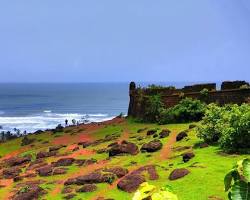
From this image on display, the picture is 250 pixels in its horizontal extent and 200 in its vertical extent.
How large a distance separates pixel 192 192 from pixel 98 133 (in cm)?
2667

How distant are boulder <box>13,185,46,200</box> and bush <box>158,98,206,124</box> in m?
20.1

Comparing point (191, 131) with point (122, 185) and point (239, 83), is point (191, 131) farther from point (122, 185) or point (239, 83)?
point (122, 185)

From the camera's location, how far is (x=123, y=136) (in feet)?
139

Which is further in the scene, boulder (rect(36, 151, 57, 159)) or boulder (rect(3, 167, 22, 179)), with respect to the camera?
boulder (rect(36, 151, 57, 159))

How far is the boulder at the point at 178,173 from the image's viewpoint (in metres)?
24.1

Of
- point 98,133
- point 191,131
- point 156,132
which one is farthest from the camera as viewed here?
point 98,133

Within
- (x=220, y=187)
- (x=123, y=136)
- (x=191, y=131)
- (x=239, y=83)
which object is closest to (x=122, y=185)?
(x=220, y=187)

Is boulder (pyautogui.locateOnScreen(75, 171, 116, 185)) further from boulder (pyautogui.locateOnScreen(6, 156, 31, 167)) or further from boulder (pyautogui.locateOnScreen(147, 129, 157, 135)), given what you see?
boulder (pyautogui.locateOnScreen(147, 129, 157, 135))

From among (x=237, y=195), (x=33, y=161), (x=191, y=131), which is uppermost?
(x=237, y=195)

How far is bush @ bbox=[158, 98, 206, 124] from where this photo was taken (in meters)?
43.4

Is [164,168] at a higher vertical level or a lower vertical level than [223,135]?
lower

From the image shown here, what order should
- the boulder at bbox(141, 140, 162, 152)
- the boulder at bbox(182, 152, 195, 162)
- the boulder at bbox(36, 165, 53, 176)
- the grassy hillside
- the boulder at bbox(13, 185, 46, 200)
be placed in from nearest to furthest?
the grassy hillside → the boulder at bbox(13, 185, 46, 200) → the boulder at bbox(182, 152, 195, 162) → the boulder at bbox(36, 165, 53, 176) → the boulder at bbox(141, 140, 162, 152)

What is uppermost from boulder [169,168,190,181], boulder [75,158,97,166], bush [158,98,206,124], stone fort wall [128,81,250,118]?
stone fort wall [128,81,250,118]

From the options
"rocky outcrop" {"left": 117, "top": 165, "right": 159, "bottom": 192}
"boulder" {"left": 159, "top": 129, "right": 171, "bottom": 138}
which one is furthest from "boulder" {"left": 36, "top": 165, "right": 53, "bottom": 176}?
"boulder" {"left": 159, "top": 129, "right": 171, "bottom": 138}
